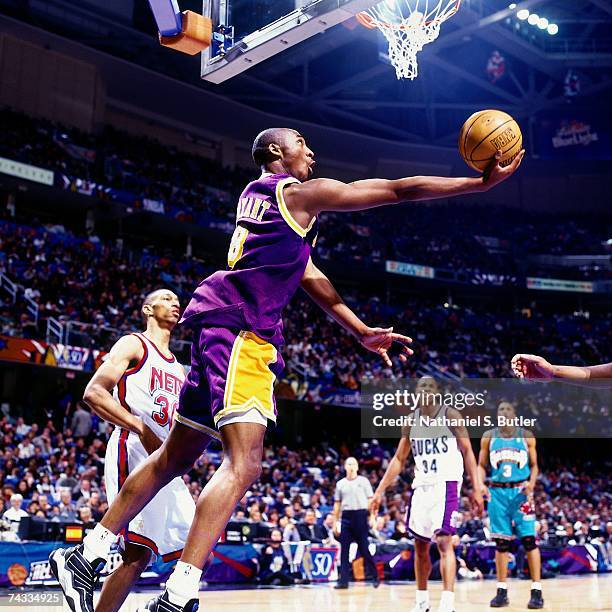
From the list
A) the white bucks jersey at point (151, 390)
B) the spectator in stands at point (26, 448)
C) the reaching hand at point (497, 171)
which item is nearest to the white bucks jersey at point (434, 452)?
the white bucks jersey at point (151, 390)

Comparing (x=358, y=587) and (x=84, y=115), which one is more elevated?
(x=84, y=115)

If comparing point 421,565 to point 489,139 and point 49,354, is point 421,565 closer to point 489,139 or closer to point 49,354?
point 489,139

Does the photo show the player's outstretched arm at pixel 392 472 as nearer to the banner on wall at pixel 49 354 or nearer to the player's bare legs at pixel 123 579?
the player's bare legs at pixel 123 579

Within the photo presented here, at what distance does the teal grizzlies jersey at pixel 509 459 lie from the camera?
889cm

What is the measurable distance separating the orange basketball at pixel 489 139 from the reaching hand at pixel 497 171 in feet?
0.08

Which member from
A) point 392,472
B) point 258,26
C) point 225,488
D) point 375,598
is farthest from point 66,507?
point 225,488

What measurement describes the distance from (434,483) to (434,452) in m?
0.30

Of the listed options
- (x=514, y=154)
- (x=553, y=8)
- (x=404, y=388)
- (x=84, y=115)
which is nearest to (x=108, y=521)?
(x=514, y=154)

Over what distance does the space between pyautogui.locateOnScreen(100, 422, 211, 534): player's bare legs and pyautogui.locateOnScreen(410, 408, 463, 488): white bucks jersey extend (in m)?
4.25

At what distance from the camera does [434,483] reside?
7367 millimetres

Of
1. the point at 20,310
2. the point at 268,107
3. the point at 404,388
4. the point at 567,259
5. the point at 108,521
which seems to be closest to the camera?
the point at 108,521

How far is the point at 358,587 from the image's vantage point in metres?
11.1

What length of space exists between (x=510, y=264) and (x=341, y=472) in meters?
15.1

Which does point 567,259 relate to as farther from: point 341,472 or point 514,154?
point 514,154
